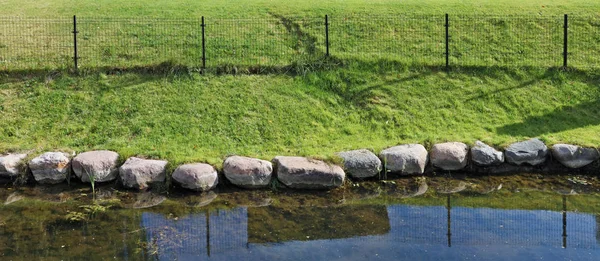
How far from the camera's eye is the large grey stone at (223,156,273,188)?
11.2 meters

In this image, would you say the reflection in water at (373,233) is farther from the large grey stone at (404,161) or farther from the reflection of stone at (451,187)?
the large grey stone at (404,161)

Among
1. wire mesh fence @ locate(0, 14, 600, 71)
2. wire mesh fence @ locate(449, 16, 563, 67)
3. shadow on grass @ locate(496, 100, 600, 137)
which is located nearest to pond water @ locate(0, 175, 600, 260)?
shadow on grass @ locate(496, 100, 600, 137)

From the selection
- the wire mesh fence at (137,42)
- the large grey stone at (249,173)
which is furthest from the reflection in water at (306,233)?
the wire mesh fence at (137,42)

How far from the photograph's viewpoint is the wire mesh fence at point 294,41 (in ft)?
52.1

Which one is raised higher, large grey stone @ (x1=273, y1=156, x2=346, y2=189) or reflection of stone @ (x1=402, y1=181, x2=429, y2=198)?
large grey stone @ (x1=273, y1=156, x2=346, y2=189)

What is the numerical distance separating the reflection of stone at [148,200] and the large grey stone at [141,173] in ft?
0.86

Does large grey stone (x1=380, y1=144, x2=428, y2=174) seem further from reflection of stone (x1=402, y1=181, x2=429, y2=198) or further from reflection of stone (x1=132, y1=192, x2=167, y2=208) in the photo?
reflection of stone (x1=132, y1=192, x2=167, y2=208)

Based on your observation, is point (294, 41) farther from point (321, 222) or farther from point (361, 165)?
point (321, 222)

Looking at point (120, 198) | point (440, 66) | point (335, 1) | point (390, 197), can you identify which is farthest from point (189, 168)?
point (335, 1)

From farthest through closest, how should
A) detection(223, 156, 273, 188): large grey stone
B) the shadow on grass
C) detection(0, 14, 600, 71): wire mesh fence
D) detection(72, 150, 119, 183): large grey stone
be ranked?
detection(0, 14, 600, 71): wire mesh fence
the shadow on grass
detection(72, 150, 119, 183): large grey stone
detection(223, 156, 273, 188): large grey stone

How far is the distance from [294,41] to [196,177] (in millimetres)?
7299

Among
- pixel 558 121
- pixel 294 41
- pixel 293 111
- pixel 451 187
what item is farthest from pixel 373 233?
pixel 294 41

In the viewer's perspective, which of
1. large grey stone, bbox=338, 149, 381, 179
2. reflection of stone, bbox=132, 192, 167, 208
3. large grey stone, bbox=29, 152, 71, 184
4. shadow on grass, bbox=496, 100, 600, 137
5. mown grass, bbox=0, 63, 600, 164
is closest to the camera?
reflection of stone, bbox=132, 192, 167, 208

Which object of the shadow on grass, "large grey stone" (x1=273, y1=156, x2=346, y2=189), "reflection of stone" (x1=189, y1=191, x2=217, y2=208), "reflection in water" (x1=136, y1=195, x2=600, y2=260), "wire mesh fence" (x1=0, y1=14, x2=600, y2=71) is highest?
"wire mesh fence" (x1=0, y1=14, x2=600, y2=71)
